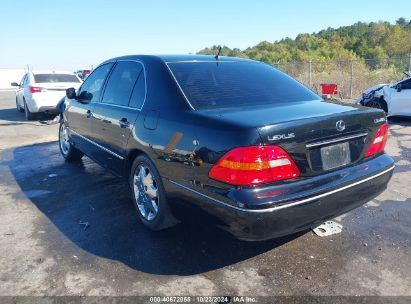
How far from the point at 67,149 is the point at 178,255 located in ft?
13.0

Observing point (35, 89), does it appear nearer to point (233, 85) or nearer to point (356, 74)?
point (233, 85)

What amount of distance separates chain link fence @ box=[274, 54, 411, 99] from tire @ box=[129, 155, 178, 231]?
46.7 feet

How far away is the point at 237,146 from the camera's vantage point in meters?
2.51

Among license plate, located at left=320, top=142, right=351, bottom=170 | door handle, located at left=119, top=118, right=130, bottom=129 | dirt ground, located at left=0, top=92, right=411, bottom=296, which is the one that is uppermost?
door handle, located at left=119, top=118, right=130, bottom=129

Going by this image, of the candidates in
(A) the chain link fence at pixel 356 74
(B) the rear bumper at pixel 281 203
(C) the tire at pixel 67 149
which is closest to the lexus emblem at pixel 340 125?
(B) the rear bumper at pixel 281 203

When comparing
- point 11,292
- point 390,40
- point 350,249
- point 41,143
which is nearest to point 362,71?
point 41,143

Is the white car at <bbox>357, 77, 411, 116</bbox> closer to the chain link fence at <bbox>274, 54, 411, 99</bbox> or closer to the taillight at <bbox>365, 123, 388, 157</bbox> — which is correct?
the chain link fence at <bbox>274, 54, 411, 99</bbox>

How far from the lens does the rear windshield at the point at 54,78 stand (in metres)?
11.6

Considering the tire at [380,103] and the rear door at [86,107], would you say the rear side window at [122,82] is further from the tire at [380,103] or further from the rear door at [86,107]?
the tire at [380,103]

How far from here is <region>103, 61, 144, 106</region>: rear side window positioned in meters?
3.90

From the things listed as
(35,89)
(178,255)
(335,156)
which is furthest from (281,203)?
(35,89)

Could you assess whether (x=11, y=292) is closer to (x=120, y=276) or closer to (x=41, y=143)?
(x=120, y=276)

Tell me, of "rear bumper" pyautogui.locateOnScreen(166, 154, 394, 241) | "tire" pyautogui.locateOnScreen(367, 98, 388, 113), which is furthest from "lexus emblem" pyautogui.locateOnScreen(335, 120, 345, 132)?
"tire" pyautogui.locateOnScreen(367, 98, 388, 113)

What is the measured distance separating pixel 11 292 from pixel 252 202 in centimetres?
186
